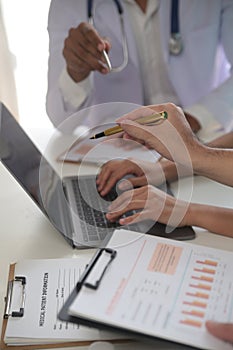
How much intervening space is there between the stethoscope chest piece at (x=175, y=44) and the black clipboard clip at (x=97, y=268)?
34.7 inches

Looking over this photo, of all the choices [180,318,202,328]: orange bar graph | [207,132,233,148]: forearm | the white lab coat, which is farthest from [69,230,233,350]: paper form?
the white lab coat

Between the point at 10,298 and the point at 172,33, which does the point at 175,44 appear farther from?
the point at 10,298

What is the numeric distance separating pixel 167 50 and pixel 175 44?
0.03 meters

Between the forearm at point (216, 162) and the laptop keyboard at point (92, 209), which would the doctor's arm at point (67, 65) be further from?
the forearm at point (216, 162)

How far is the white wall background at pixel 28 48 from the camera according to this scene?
2.22 metres

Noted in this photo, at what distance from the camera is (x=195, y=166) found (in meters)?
1.01

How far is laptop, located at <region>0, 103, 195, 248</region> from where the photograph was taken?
1.00 metres

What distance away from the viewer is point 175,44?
5.19 ft

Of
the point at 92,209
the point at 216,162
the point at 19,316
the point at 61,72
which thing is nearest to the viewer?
the point at 19,316

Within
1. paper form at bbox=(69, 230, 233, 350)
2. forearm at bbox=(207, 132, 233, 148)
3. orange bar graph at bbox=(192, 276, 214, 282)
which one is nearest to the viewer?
paper form at bbox=(69, 230, 233, 350)

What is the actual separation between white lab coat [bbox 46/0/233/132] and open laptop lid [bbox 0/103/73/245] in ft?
1.46

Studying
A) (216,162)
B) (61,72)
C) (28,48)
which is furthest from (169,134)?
(28,48)

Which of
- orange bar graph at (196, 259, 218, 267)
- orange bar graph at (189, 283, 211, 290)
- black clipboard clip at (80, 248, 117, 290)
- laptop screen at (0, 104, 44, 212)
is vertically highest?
laptop screen at (0, 104, 44, 212)

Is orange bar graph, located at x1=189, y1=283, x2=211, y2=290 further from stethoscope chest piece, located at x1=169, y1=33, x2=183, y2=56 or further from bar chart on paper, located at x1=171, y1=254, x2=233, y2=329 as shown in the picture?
stethoscope chest piece, located at x1=169, y1=33, x2=183, y2=56
